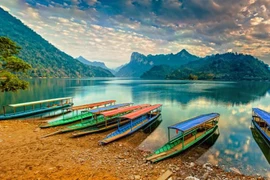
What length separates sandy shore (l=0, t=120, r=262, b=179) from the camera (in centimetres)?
1166

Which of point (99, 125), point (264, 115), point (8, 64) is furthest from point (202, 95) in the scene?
point (8, 64)

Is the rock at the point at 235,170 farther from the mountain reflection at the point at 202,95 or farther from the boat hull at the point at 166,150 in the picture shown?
the mountain reflection at the point at 202,95

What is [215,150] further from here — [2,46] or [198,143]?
[2,46]

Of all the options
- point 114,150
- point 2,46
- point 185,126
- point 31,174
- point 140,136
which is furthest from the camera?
point 2,46

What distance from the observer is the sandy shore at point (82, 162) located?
11664mm

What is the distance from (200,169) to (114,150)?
24.7 ft

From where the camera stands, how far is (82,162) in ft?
43.8

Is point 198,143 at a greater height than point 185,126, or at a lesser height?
lesser

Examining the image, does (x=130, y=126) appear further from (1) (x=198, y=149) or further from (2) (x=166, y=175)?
(2) (x=166, y=175)

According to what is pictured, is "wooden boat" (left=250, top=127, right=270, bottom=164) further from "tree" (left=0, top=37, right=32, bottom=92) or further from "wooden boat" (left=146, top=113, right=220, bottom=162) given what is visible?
"tree" (left=0, top=37, right=32, bottom=92)

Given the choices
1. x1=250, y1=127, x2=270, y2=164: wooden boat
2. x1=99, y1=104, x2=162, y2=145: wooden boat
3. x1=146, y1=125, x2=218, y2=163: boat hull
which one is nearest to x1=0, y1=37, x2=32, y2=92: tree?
x1=99, y1=104, x2=162, y2=145: wooden boat

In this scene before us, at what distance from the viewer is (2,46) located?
2491 centimetres

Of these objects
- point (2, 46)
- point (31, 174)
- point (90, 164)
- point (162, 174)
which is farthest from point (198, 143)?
point (2, 46)

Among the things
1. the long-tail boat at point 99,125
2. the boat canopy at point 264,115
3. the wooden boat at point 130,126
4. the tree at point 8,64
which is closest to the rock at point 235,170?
the boat canopy at point 264,115
